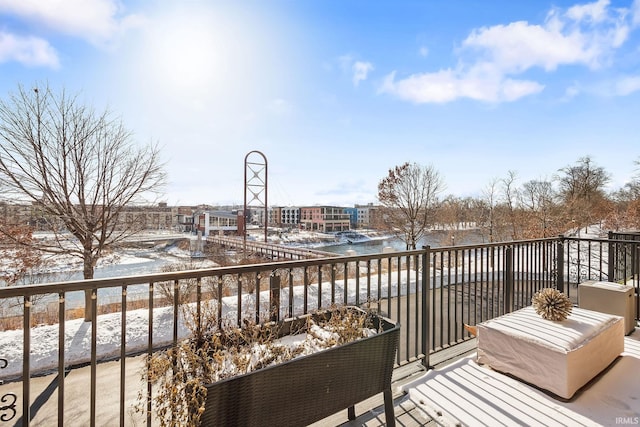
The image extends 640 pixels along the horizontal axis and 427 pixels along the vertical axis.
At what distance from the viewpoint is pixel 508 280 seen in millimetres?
3189

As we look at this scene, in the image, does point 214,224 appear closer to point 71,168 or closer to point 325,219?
point 71,168

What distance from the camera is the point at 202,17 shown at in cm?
418

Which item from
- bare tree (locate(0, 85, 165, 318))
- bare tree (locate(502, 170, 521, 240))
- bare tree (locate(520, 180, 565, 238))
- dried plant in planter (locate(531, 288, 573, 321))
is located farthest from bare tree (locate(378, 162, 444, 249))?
dried plant in planter (locate(531, 288, 573, 321))

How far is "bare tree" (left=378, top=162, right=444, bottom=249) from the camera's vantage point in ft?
40.9

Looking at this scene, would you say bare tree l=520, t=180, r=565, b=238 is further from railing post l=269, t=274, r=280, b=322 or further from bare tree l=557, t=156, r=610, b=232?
railing post l=269, t=274, r=280, b=322

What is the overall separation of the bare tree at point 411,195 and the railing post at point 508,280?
362 inches

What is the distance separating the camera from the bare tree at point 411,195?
1246 centimetres

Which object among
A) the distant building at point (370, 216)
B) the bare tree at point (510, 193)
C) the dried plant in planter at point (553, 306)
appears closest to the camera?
the dried plant in planter at point (553, 306)

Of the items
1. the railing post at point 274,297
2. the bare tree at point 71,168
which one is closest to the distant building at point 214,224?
the bare tree at point 71,168

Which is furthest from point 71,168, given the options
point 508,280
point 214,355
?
point 508,280

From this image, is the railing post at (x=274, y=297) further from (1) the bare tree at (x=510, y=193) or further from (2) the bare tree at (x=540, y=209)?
(1) the bare tree at (x=510, y=193)

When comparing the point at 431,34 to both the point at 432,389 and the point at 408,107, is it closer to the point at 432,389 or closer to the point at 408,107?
the point at 408,107

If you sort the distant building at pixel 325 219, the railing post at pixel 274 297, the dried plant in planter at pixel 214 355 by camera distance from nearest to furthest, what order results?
the dried plant in planter at pixel 214 355
the railing post at pixel 274 297
the distant building at pixel 325 219

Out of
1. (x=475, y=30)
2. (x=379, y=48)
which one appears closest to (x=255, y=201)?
(x=379, y=48)
